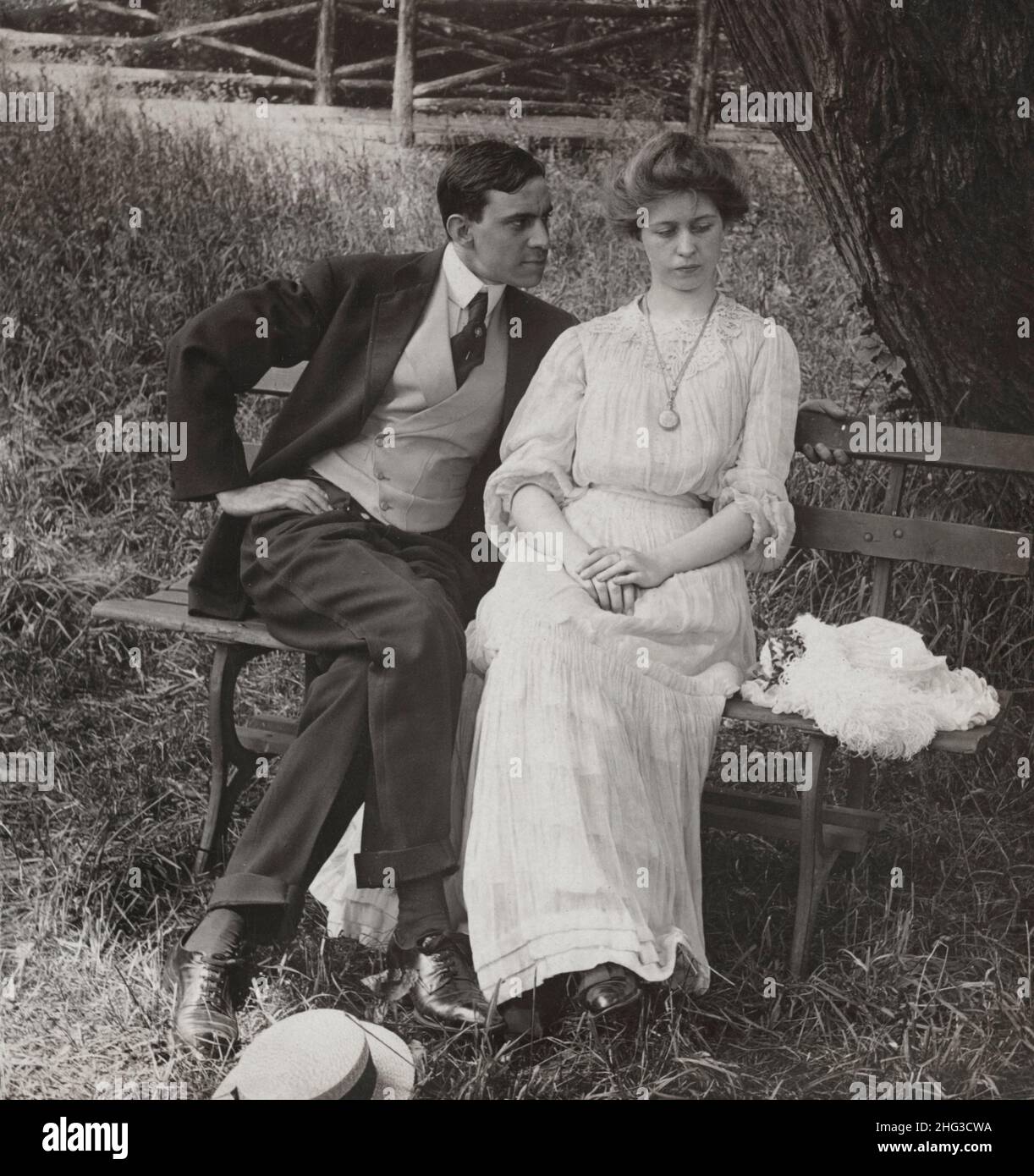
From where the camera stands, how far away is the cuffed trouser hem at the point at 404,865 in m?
3.36

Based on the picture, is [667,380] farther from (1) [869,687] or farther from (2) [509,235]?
(1) [869,687]

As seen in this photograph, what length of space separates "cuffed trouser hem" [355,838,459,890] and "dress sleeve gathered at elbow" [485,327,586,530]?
0.86 m

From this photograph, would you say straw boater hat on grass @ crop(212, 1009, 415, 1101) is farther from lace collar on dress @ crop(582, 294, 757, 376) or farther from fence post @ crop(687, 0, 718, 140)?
fence post @ crop(687, 0, 718, 140)

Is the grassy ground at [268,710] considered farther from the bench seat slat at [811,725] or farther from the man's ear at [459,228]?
the man's ear at [459,228]

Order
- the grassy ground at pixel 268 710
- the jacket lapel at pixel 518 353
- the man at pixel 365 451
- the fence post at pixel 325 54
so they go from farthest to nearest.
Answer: the fence post at pixel 325 54
the jacket lapel at pixel 518 353
the man at pixel 365 451
the grassy ground at pixel 268 710

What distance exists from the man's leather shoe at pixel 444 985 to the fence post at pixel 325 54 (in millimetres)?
2851

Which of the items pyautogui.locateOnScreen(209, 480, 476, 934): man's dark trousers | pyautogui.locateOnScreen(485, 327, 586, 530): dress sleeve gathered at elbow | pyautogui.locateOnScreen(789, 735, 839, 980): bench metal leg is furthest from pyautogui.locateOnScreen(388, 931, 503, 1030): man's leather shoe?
pyautogui.locateOnScreen(485, 327, 586, 530): dress sleeve gathered at elbow

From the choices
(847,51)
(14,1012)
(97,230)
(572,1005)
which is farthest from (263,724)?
(847,51)

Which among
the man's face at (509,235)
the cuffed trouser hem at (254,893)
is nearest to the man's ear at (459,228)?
the man's face at (509,235)

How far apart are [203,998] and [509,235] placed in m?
1.96

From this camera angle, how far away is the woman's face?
3.60 meters

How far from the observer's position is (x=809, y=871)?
3.56 m

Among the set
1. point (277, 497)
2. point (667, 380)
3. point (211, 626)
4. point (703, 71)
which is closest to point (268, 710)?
point (211, 626)
